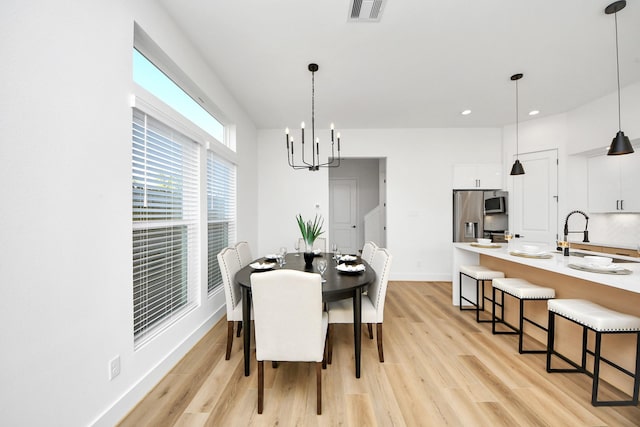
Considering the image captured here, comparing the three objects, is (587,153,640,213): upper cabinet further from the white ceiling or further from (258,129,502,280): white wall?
(258,129,502,280): white wall

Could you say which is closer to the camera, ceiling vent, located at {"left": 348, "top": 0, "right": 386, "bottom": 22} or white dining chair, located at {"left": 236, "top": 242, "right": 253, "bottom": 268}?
ceiling vent, located at {"left": 348, "top": 0, "right": 386, "bottom": 22}

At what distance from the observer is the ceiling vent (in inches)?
74.2

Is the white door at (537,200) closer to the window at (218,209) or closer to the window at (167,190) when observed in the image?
the window at (218,209)

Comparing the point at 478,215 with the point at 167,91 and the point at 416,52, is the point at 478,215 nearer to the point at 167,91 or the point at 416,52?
the point at 416,52

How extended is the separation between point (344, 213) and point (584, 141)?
487cm

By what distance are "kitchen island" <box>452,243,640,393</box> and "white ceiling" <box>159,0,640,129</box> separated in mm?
1960

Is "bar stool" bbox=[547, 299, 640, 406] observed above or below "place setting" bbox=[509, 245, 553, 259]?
below

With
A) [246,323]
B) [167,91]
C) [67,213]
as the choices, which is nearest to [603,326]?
[246,323]

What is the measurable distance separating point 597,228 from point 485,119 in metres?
2.31

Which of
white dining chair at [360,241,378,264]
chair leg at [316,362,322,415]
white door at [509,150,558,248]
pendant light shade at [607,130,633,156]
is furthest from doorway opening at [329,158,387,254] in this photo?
chair leg at [316,362,322,415]

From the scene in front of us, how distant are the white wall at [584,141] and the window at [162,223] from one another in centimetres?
515

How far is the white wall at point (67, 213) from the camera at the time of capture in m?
1.03

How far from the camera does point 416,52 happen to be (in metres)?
2.50

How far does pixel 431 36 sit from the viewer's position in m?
2.27
